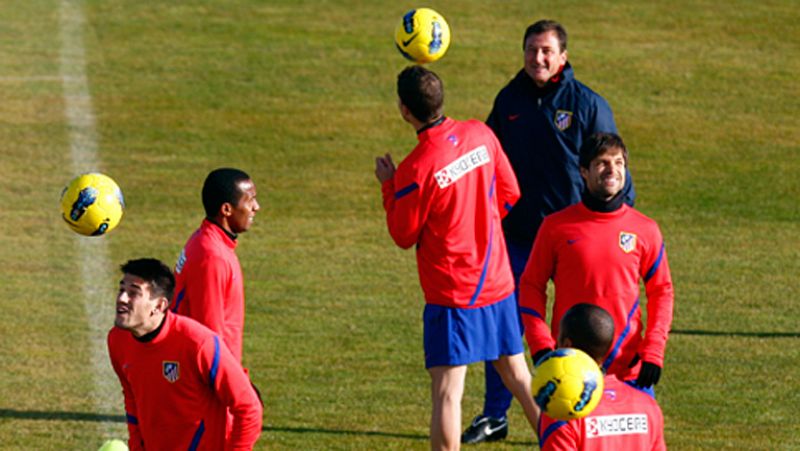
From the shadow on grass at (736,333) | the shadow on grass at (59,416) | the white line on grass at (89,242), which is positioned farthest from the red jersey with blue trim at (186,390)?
the shadow on grass at (736,333)

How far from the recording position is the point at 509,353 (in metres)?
9.09

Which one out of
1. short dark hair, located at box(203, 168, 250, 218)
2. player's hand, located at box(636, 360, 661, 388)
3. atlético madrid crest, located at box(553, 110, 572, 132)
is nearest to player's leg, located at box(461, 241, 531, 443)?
atlético madrid crest, located at box(553, 110, 572, 132)

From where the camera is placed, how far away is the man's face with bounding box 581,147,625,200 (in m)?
7.68

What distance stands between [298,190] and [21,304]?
5.77m

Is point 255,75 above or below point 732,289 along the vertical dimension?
above

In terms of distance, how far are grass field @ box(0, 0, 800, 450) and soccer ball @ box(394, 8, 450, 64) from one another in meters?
2.47

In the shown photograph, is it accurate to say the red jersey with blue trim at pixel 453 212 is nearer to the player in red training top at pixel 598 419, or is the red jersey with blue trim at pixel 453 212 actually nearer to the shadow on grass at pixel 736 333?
the player in red training top at pixel 598 419

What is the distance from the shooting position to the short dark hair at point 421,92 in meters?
8.53

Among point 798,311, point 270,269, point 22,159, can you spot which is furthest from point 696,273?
point 22,159

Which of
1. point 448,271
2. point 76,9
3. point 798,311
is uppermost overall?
point 76,9

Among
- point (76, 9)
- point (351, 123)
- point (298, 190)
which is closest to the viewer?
point (298, 190)

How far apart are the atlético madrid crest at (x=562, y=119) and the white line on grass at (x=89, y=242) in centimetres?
369

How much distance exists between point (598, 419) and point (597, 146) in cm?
198

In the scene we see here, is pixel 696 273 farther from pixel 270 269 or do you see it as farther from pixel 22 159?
pixel 22 159
